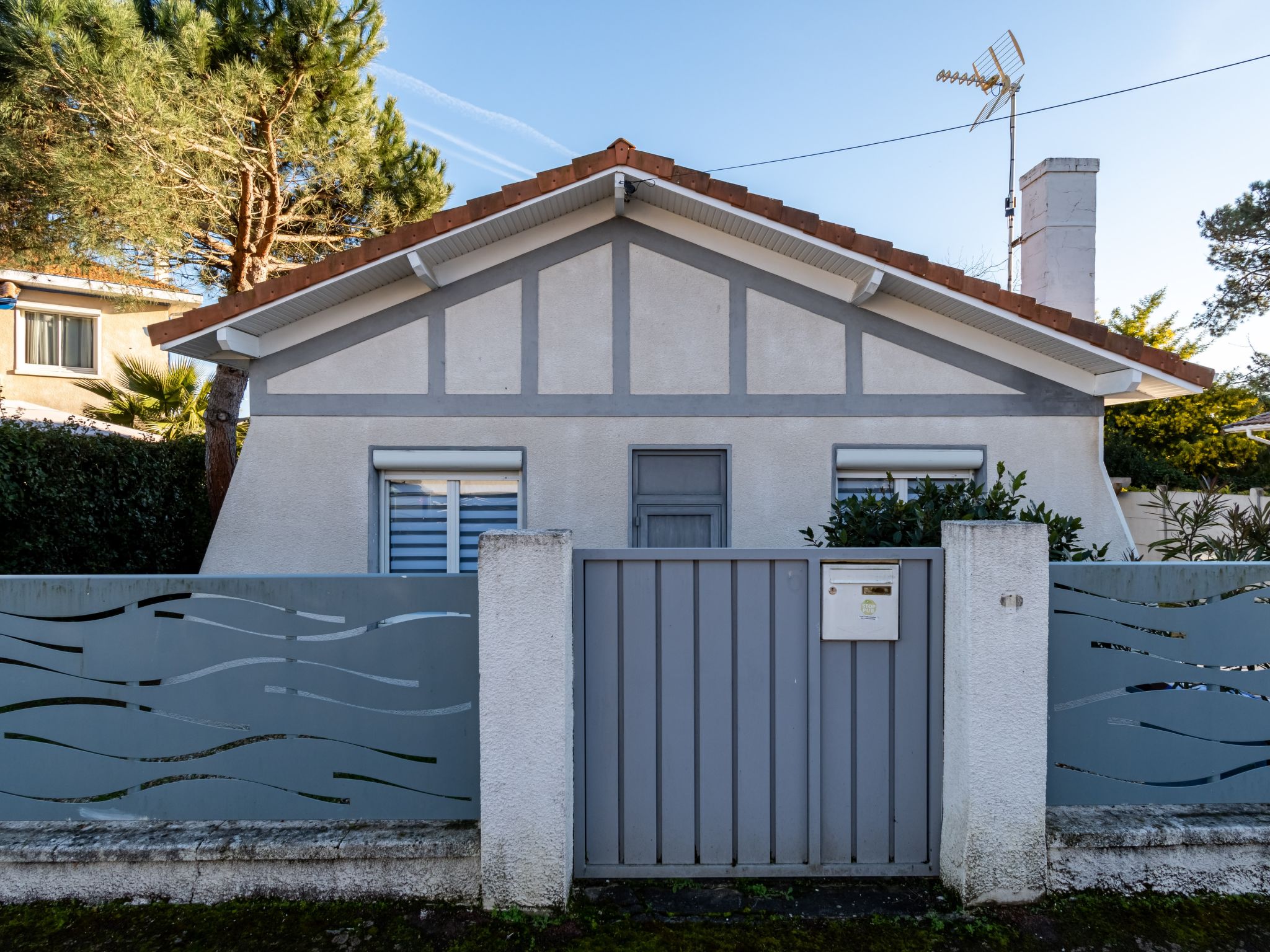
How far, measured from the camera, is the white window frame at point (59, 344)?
1405 centimetres

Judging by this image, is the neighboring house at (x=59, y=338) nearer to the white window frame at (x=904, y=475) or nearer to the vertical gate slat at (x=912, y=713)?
the white window frame at (x=904, y=475)

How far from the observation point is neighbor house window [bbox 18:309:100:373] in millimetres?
14219

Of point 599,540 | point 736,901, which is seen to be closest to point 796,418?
point 599,540

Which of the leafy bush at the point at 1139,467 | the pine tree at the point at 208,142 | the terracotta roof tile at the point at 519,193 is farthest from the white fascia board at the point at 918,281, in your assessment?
the leafy bush at the point at 1139,467

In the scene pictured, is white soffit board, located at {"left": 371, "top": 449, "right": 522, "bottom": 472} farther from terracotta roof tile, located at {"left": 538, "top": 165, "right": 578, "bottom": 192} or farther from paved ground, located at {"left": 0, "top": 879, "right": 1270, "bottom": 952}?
paved ground, located at {"left": 0, "top": 879, "right": 1270, "bottom": 952}

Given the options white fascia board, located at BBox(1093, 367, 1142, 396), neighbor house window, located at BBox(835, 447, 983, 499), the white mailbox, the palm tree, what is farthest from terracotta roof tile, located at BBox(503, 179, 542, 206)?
the palm tree

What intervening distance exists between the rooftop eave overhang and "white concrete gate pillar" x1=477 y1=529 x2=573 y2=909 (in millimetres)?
3444

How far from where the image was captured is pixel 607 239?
5676 mm

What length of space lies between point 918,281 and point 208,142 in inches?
311

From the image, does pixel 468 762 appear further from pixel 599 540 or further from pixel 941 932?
pixel 599 540

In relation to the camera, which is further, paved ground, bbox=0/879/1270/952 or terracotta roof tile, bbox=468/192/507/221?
terracotta roof tile, bbox=468/192/507/221

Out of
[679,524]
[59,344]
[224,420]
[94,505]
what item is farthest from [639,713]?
[59,344]

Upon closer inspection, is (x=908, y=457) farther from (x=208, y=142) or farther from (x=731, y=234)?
(x=208, y=142)

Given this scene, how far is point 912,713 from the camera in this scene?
9.98 ft
